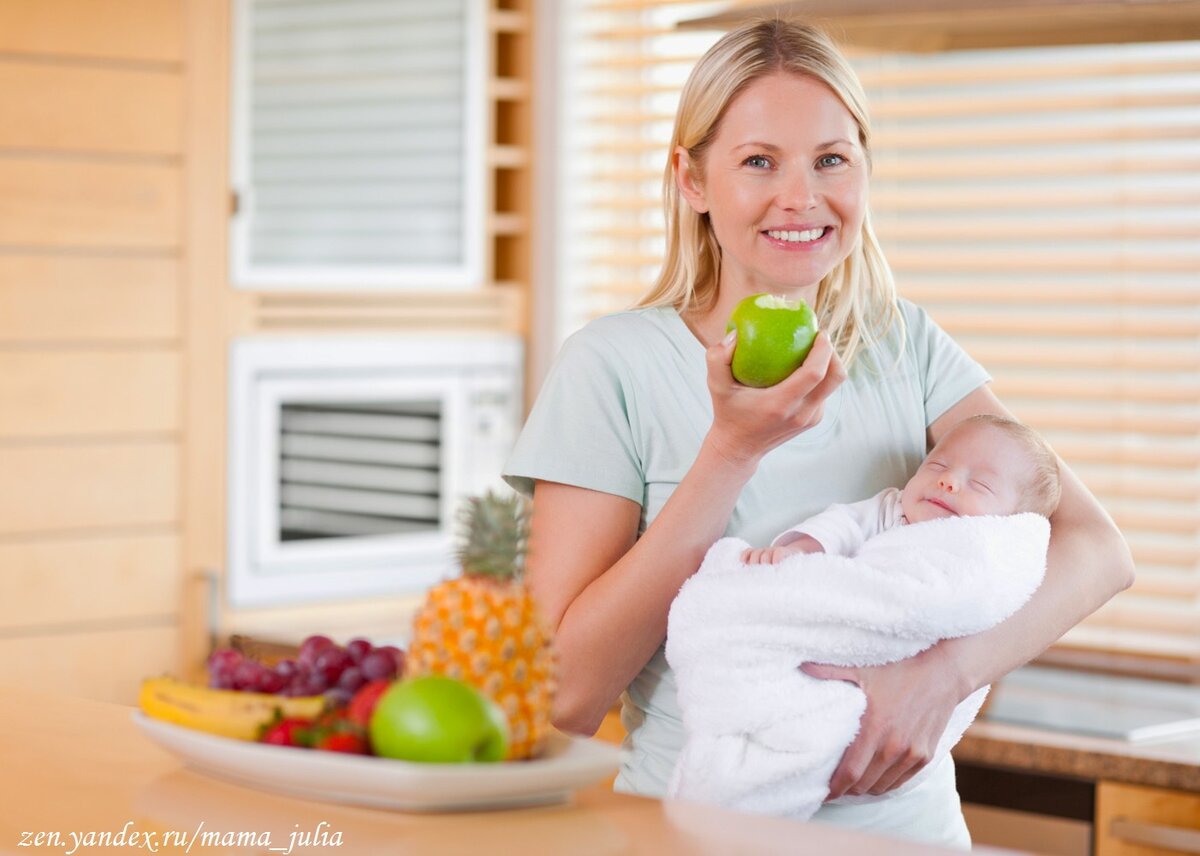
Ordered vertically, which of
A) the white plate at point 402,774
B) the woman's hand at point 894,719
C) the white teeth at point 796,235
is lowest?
the woman's hand at point 894,719

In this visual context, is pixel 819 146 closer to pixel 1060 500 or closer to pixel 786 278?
pixel 786 278

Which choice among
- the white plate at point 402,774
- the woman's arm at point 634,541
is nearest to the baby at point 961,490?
the woman's arm at point 634,541

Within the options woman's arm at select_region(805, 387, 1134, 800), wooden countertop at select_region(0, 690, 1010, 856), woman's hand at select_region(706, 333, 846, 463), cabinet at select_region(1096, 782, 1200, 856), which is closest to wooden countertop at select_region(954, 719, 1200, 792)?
cabinet at select_region(1096, 782, 1200, 856)

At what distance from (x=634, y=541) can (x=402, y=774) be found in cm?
64

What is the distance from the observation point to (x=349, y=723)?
3.52ft

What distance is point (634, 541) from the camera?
5.31 feet

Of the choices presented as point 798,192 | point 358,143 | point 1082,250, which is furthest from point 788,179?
point 358,143

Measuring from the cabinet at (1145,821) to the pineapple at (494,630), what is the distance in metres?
1.38

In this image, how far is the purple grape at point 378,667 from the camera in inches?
44.7

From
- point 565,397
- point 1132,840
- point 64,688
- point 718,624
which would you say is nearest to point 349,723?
point 718,624

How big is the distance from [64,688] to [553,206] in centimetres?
146

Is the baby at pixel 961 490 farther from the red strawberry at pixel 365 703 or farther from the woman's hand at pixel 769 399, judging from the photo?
the red strawberry at pixel 365 703

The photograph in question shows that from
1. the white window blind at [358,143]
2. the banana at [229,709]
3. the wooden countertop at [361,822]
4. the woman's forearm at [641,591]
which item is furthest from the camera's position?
the white window blind at [358,143]

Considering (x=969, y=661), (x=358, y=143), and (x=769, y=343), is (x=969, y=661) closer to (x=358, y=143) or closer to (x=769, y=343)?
(x=769, y=343)
